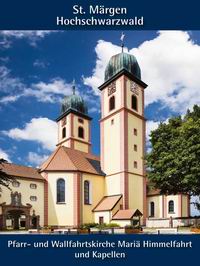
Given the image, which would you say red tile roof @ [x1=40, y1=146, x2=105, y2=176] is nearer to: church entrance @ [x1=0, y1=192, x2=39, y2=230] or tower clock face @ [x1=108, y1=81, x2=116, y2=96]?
church entrance @ [x1=0, y1=192, x2=39, y2=230]

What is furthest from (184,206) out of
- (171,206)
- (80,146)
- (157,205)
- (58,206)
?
(80,146)

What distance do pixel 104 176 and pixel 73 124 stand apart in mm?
13453

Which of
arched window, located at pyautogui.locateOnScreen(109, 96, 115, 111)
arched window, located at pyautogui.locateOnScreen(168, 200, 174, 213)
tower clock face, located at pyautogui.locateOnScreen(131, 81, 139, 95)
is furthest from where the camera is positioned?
arched window, located at pyautogui.locateOnScreen(168, 200, 174, 213)

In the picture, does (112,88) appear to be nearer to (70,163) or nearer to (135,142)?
(135,142)

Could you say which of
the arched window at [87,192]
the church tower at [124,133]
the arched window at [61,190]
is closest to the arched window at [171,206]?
the church tower at [124,133]

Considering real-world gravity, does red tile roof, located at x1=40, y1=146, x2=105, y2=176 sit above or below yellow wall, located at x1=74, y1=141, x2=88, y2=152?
below

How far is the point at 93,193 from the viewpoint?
39.8 metres

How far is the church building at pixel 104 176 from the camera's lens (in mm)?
35562

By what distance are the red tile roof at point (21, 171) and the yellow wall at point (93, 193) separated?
4954mm

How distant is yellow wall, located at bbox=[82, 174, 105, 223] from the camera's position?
3856 centimetres

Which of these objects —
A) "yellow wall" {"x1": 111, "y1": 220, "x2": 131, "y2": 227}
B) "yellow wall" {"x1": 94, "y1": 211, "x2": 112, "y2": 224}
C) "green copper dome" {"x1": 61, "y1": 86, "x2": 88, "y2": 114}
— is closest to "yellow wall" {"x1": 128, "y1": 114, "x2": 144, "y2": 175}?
"yellow wall" {"x1": 94, "y1": 211, "x2": 112, "y2": 224}
